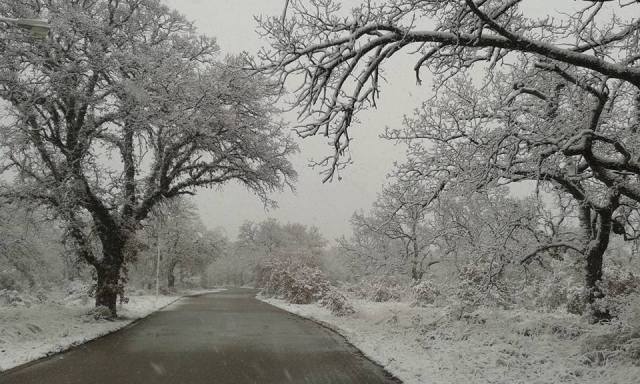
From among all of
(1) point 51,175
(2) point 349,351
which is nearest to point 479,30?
(2) point 349,351

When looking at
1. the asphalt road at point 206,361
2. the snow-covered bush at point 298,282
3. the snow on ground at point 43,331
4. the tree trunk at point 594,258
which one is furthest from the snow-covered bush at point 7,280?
the tree trunk at point 594,258

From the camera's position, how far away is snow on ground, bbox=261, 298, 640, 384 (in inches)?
316

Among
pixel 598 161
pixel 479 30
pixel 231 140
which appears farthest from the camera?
pixel 231 140

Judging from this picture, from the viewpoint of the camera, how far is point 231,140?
17.0 meters

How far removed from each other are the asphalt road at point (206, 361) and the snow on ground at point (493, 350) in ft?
2.62

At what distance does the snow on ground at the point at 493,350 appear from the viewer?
26.4ft

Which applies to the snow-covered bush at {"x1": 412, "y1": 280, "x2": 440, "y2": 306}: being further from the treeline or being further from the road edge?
the treeline

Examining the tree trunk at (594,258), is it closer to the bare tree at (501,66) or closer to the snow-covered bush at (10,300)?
the bare tree at (501,66)

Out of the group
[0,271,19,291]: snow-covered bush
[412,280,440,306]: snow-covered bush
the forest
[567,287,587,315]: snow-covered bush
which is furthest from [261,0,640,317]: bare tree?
[0,271,19,291]: snow-covered bush

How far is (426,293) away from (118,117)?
14.7 meters

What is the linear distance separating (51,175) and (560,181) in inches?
575

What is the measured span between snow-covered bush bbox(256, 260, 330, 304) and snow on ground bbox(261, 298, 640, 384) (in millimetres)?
12358

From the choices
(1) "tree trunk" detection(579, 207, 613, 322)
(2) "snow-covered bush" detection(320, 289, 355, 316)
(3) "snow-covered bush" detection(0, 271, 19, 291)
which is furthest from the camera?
(3) "snow-covered bush" detection(0, 271, 19, 291)

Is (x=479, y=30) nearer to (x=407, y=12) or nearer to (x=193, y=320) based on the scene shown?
(x=407, y=12)
